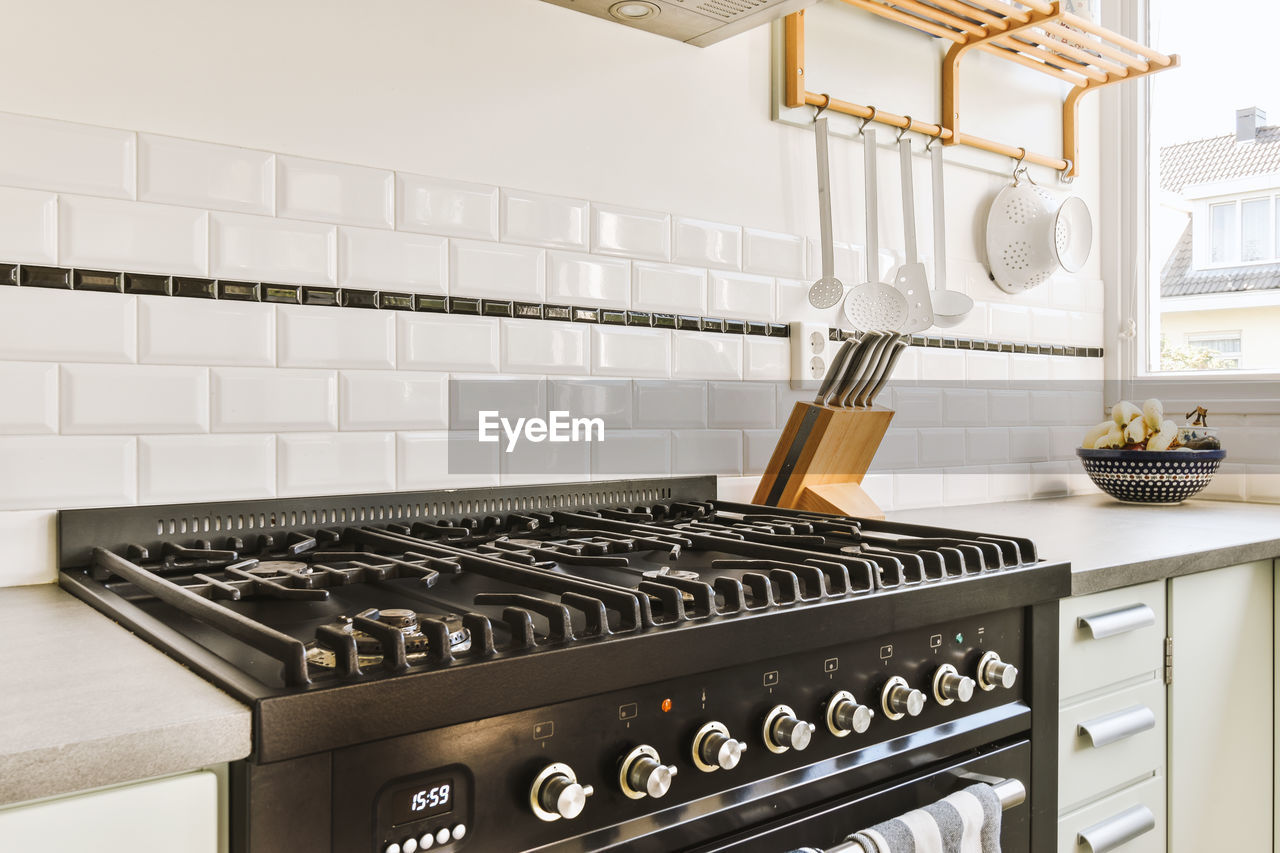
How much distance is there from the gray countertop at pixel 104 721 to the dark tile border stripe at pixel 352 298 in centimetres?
55

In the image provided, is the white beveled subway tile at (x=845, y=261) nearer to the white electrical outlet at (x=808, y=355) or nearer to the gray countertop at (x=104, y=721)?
the white electrical outlet at (x=808, y=355)

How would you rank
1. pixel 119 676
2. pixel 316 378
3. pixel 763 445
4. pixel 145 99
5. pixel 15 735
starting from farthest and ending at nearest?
pixel 763 445, pixel 316 378, pixel 145 99, pixel 119 676, pixel 15 735

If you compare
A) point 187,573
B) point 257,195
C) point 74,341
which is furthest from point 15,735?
point 257,195

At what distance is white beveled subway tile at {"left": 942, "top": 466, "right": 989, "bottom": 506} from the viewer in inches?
84.7

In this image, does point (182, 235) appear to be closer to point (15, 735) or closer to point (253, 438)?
point (253, 438)

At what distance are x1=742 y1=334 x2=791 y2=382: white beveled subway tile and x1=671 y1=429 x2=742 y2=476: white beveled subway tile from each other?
12cm

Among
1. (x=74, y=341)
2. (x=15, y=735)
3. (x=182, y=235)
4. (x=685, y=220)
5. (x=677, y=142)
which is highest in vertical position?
(x=677, y=142)

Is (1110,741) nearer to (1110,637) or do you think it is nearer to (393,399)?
(1110,637)

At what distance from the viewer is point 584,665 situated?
771 mm

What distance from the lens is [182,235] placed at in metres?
1.21

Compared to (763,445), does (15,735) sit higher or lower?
lower

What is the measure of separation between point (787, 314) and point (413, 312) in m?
0.78

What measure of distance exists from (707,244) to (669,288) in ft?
0.41

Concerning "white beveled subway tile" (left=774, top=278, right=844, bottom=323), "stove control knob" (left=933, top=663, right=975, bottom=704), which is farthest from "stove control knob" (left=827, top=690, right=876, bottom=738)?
"white beveled subway tile" (left=774, top=278, right=844, bottom=323)
